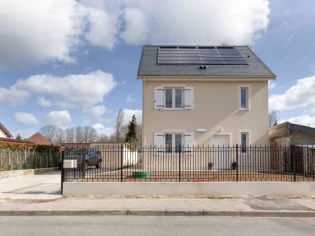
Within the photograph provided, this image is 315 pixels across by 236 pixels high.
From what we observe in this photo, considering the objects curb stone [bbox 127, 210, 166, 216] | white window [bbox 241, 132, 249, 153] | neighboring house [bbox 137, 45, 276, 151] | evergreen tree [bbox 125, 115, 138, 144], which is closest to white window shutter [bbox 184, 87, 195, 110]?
neighboring house [bbox 137, 45, 276, 151]

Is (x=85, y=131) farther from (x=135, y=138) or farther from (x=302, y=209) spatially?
(x=302, y=209)

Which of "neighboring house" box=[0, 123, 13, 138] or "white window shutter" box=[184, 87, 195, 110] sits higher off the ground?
"white window shutter" box=[184, 87, 195, 110]

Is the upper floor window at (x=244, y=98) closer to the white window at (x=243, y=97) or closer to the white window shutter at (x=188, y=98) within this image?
the white window at (x=243, y=97)

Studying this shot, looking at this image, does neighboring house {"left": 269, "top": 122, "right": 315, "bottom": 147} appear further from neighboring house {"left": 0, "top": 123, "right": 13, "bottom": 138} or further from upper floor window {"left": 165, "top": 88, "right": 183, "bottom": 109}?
neighboring house {"left": 0, "top": 123, "right": 13, "bottom": 138}

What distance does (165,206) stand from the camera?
8883mm

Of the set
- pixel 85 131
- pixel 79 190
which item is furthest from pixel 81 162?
pixel 85 131

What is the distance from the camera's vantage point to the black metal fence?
11.3 meters

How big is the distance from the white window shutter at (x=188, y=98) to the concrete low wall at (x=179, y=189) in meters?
8.26

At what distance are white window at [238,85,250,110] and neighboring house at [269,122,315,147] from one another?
2.40 meters

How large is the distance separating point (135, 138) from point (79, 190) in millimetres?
31637

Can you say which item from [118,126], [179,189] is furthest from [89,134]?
[179,189]

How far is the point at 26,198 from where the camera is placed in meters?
10.1

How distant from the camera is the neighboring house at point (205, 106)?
59.4 feet

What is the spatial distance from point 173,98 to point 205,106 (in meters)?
2.03
